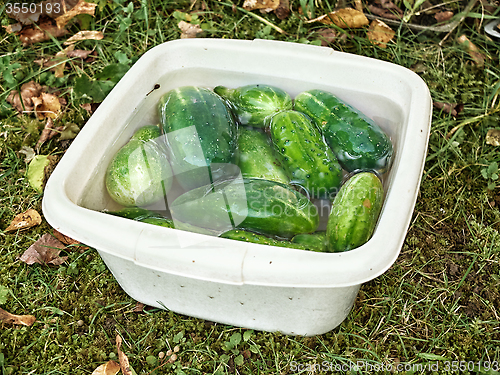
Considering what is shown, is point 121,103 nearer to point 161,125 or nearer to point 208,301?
point 161,125

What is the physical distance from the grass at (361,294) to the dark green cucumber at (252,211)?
0.38 m

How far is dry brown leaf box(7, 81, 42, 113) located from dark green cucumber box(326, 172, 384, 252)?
1649 mm

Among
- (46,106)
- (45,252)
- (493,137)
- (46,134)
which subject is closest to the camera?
(45,252)

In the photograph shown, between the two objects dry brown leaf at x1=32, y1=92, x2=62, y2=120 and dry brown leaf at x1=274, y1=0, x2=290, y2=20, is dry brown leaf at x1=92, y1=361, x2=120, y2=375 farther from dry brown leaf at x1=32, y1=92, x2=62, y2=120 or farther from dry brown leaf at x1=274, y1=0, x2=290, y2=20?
dry brown leaf at x1=274, y1=0, x2=290, y2=20

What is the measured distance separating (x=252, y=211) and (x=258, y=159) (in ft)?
0.82

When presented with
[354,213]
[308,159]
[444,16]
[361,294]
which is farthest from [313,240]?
[444,16]

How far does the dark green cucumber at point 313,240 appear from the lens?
1231mm

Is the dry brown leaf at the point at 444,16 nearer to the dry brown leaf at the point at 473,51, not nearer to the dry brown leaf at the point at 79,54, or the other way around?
the dry brown leaf at the point at 473,51

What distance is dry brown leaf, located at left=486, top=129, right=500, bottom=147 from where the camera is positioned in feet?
6.08

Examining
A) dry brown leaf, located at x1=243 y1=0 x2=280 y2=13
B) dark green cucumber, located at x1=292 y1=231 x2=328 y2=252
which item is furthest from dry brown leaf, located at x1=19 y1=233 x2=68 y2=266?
dry brown leaf, located at x1=243 y1=0 x2=280 y2=13

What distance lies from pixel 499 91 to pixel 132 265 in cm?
183

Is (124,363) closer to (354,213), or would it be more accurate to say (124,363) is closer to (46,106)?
(354,213)

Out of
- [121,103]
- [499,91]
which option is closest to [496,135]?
[499,91]

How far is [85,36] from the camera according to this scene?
7.32ft
